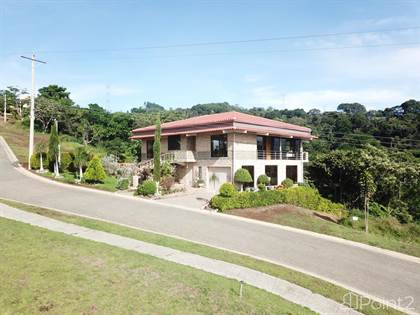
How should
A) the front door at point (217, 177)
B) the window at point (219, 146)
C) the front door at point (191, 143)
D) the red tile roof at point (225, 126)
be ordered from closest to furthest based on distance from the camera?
the red tile roof at point (225, 126) < the front door at point (217, 177) < the window at point (219, 146) < the front door at point (191, 143)

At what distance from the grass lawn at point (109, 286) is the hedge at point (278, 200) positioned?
10458 millimetres

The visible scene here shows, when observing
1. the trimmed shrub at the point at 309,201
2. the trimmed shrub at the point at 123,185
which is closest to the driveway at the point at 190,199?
the trimmed shrub at the point at 123,185

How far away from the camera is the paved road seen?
30.8 ft

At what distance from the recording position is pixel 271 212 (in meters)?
19.2

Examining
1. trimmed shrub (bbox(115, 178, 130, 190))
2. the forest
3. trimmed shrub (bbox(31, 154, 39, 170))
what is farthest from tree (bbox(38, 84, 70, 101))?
trimmed shrub (bbox(115, 178, 130, 190))

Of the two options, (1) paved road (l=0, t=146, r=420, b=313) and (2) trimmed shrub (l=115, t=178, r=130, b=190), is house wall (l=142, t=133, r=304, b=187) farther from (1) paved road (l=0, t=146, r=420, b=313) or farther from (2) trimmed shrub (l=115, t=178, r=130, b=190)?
(1) paved road (l=0, t=146, r=420, b=313)

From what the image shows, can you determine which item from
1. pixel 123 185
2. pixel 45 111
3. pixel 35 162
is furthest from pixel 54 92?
pixel 123 185

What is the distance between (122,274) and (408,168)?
21.6m

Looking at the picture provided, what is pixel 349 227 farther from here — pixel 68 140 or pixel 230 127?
pixel 68 140

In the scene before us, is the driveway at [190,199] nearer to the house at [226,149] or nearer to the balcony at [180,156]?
the house at [226,149]

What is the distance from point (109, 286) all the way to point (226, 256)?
4390mm

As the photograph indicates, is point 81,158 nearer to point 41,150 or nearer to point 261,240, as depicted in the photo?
point 41,150

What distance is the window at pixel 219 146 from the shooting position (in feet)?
85.2

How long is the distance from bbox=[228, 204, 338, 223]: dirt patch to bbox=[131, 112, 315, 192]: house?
5.54 meters
